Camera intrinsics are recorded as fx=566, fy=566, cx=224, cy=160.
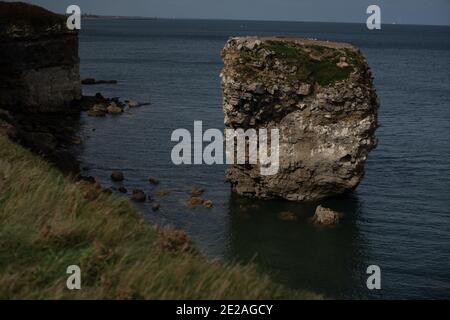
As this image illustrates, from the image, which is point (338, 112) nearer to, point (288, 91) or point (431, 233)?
point (288, 91)

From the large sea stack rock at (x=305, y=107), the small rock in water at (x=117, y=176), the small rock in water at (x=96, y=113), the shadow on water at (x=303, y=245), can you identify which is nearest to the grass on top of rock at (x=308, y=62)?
the large sea stack rock at (x=305, y=107)

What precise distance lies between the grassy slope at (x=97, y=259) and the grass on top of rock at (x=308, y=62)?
33.9 m

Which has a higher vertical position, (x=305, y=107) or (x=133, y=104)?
(x=305, y=107)

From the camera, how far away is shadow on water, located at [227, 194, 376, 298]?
107ft

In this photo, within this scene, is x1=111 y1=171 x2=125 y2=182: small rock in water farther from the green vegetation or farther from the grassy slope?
the green vegetation

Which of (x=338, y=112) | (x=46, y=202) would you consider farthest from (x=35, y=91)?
(x=46, y=202)

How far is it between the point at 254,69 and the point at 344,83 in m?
7.36

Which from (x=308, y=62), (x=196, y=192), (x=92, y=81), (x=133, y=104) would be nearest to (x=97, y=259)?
(x=196, y=192)

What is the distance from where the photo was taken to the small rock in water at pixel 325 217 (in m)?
42.0

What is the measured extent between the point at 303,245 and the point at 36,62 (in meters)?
56.5

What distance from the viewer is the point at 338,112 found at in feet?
151

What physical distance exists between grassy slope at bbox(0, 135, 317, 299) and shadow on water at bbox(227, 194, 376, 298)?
58.3 feet

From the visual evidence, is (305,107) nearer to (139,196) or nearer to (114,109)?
(139,196)

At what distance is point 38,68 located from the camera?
8038 cm
